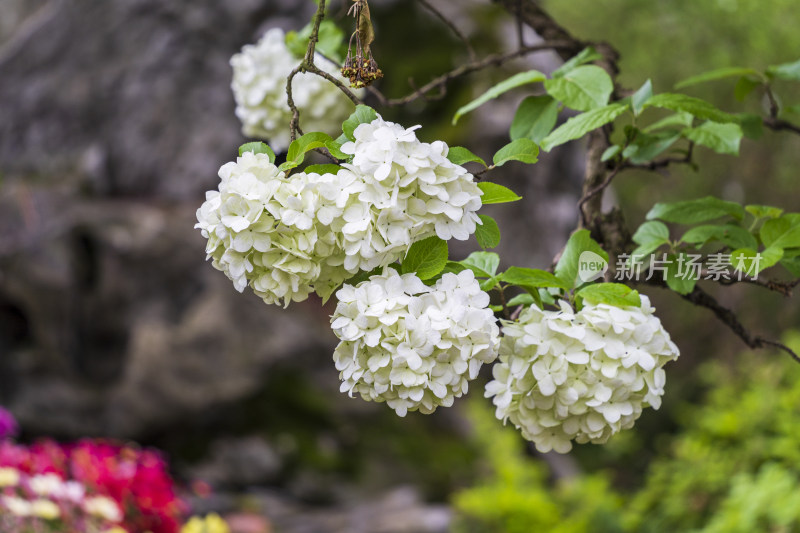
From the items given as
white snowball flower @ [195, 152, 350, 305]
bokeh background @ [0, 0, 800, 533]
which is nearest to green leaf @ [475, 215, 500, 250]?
white snowball flower @ [195, 152, 350, 305]

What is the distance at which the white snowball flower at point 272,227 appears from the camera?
2.12ft

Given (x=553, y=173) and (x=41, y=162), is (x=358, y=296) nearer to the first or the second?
(x=553, y=173)

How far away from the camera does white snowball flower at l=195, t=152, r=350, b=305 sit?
0.65 meters

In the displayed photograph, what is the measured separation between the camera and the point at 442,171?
25.7 inches

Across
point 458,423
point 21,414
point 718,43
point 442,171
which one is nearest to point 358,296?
point 442,171

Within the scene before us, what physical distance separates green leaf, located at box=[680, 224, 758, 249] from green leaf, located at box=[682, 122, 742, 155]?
0.12 m

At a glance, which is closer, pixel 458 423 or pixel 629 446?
pixel 458 423

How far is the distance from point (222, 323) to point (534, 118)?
2.37 metres

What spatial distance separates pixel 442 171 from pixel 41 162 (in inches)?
148

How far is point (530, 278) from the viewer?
0.75 metres

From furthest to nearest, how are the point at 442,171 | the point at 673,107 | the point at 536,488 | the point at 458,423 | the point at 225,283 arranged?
the point at 458,423 < the point at 225,283 < the point at 536,488 < the point at 673,107 < the point at 442,171

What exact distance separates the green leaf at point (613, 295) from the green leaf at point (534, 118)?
36 centimetres

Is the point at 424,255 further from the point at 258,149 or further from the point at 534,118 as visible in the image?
the point at 534,118

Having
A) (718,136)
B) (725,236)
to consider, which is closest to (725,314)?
(725,236)
